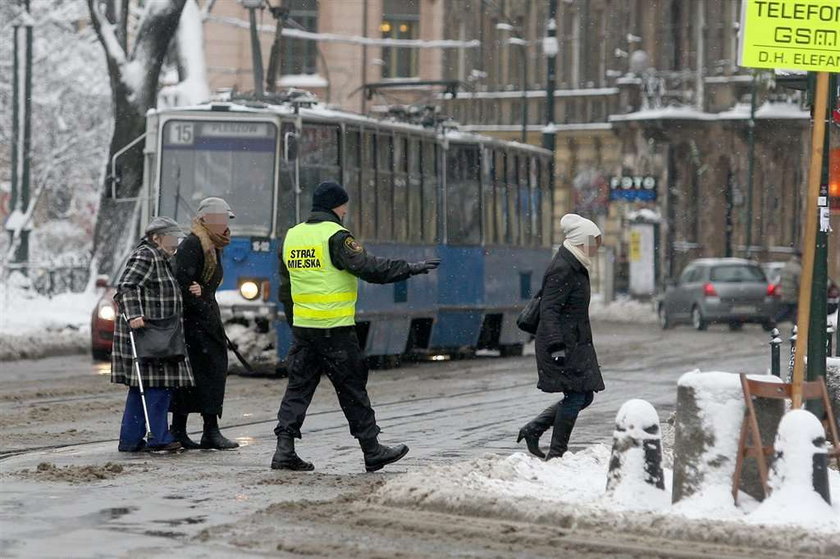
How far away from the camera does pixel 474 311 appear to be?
28.8 m

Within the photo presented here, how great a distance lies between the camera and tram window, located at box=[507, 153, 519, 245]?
30.5 m

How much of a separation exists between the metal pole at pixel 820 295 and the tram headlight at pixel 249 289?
1005 centimetres

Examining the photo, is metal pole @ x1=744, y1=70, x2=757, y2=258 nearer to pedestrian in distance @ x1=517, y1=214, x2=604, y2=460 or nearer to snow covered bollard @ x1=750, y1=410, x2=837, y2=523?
pedestrian in distance @ x1=517, y1=214, x2=604, y2=460

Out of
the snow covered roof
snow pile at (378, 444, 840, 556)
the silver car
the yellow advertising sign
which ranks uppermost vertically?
the yellow advertising sign

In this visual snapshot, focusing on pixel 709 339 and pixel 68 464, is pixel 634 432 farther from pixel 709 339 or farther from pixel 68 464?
pixel 709 339

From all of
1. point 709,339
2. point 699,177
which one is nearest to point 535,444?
point 709,339

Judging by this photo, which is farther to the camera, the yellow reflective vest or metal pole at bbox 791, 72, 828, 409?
the yellow reflective vest

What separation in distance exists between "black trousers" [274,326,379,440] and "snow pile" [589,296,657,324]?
38163 millimetres

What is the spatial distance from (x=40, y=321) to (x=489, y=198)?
6.64 meters

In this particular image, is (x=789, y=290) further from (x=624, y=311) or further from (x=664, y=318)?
(x=624, y=311)

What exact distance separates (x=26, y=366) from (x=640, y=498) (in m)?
16.6

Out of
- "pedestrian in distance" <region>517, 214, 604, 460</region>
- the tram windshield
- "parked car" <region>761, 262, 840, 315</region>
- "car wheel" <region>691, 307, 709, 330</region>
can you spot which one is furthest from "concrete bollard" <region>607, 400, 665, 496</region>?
"car wheel" <region>691, 307, 709, 330</region>

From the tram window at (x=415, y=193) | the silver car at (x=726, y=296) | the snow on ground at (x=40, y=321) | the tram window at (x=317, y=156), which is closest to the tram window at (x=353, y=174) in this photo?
A: the tram window at (x=317, y=156)

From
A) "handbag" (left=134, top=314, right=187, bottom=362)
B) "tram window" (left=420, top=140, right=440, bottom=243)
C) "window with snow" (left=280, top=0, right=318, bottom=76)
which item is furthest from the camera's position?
"window with snow" (left=280, top=0, right=318, bottom=76)
